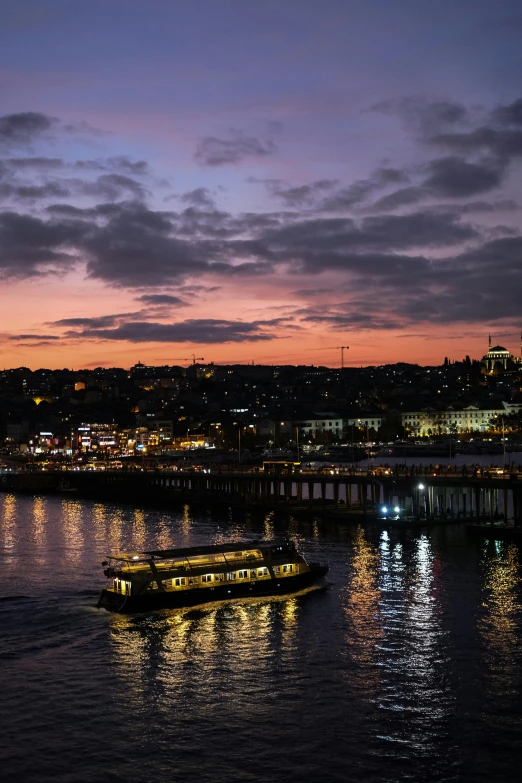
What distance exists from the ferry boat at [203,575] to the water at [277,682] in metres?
0.99

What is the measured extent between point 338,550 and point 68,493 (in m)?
63.5

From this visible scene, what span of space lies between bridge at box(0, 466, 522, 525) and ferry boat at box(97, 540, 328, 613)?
21.2m

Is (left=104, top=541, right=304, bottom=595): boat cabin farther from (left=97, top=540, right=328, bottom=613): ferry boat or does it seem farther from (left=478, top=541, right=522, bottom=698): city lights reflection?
(left=478, top=541, right=522, bottom=698): city lights reflection

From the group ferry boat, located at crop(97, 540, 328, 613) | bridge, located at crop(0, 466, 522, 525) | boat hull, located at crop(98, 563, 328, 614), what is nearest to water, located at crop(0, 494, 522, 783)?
boat hull, located at crop(98, 563, 328, 614)

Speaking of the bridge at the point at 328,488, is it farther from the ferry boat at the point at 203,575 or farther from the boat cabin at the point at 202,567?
the boat cabin at the point at 202,567

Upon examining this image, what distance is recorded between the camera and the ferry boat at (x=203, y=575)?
37344mm

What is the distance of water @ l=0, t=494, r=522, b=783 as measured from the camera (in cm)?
2248

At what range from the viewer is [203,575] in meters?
39.2

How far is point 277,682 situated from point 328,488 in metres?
76.6

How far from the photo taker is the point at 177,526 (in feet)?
228

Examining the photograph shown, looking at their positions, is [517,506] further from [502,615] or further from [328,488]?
[328,488]

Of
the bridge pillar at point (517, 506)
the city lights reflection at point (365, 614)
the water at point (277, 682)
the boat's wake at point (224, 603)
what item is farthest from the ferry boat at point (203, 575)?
the bridge pillar at point (517, 506)

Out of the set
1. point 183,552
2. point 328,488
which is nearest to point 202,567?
point 183,552

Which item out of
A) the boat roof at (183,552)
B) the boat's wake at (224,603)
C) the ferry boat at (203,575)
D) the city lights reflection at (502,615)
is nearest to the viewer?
the city lights reflection at (502,615)
